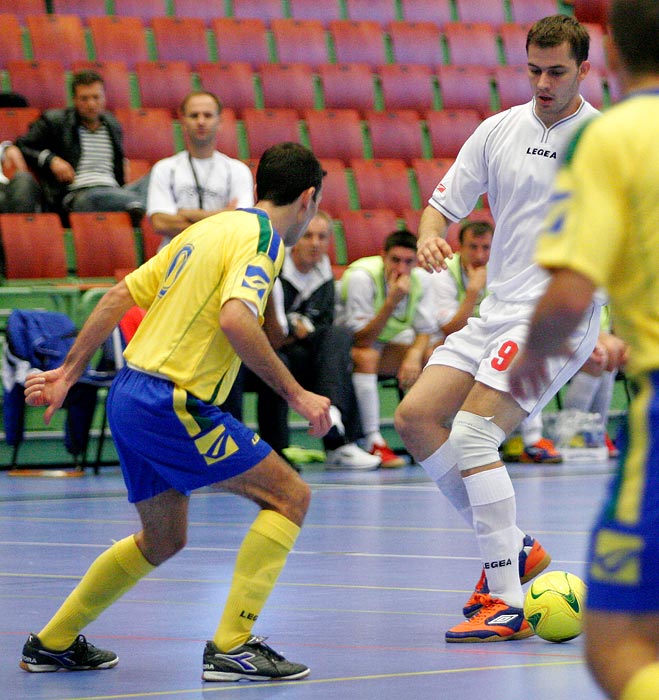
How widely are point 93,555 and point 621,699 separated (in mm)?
4068

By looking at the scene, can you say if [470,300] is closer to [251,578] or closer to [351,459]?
[351,459]

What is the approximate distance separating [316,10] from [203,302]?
10.8m

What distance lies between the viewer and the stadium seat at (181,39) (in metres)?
12.4

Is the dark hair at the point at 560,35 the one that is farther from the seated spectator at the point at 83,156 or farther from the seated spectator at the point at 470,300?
the seated spectator at the point at 83,156

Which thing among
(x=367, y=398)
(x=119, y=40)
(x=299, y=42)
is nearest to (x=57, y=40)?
(x=119, y=40)

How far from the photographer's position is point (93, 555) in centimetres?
571

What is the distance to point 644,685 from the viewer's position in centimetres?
187

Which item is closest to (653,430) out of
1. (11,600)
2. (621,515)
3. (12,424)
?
(621,515)

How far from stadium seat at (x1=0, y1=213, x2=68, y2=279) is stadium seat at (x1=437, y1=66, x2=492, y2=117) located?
15.8 ft

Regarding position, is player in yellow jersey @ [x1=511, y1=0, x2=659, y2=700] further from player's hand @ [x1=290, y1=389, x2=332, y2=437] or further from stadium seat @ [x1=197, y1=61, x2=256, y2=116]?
stadium seat @ [x1=197, y1=61, x2=256, y2=116]

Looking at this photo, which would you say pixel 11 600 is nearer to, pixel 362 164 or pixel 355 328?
pixel 355 328

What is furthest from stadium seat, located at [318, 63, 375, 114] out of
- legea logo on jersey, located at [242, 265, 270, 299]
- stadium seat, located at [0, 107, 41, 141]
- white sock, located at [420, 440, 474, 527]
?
legea logo on jersey, located at [242, 265, 270, 299]

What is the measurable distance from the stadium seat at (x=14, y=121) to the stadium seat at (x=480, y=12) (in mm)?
5764

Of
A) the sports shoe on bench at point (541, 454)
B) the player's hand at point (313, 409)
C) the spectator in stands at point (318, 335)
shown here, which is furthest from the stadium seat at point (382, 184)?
the player's hand at point (313, 409)
